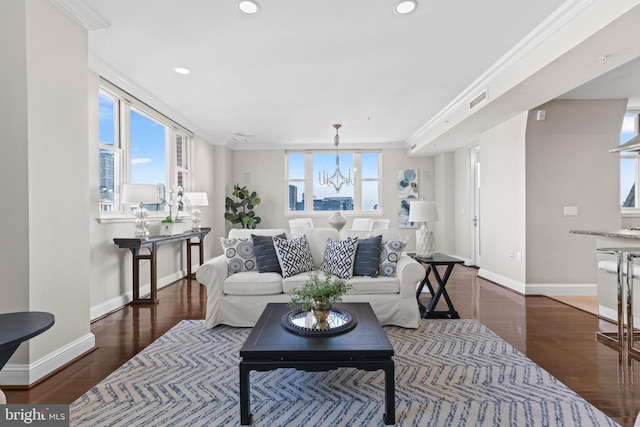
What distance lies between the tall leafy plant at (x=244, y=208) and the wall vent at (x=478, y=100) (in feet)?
15.2

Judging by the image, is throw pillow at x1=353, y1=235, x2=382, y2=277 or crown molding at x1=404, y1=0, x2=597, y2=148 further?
throw pillow at x1=353, y1=235, x2=382, y2=277

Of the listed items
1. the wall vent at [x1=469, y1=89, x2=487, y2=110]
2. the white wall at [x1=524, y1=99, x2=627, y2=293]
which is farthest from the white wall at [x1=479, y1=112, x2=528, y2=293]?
the wall vent at [x1=469, y1=89, x2=487, y2=110]

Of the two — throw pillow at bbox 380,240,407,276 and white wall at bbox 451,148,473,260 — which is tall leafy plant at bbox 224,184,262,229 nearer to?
white wall at bbox 451,148,473,260

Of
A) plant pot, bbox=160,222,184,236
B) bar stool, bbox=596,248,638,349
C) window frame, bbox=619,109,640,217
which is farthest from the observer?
window frame, bbox=619,109,640,217

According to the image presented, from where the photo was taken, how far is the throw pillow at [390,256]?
3312 mm

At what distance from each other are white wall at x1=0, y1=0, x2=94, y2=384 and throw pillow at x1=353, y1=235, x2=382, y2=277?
2353mm

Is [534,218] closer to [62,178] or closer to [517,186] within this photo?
[517,186]

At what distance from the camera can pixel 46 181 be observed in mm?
2295

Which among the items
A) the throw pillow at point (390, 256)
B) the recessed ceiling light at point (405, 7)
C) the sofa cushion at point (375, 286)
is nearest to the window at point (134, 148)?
the sofa cushion at point (375, 286)

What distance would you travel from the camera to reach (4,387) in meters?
2.13

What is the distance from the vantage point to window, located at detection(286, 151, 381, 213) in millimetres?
7980

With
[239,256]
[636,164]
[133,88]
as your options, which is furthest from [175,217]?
[636,164]

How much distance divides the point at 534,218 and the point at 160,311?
476 centimetres

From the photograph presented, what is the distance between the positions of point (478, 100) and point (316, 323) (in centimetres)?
352
